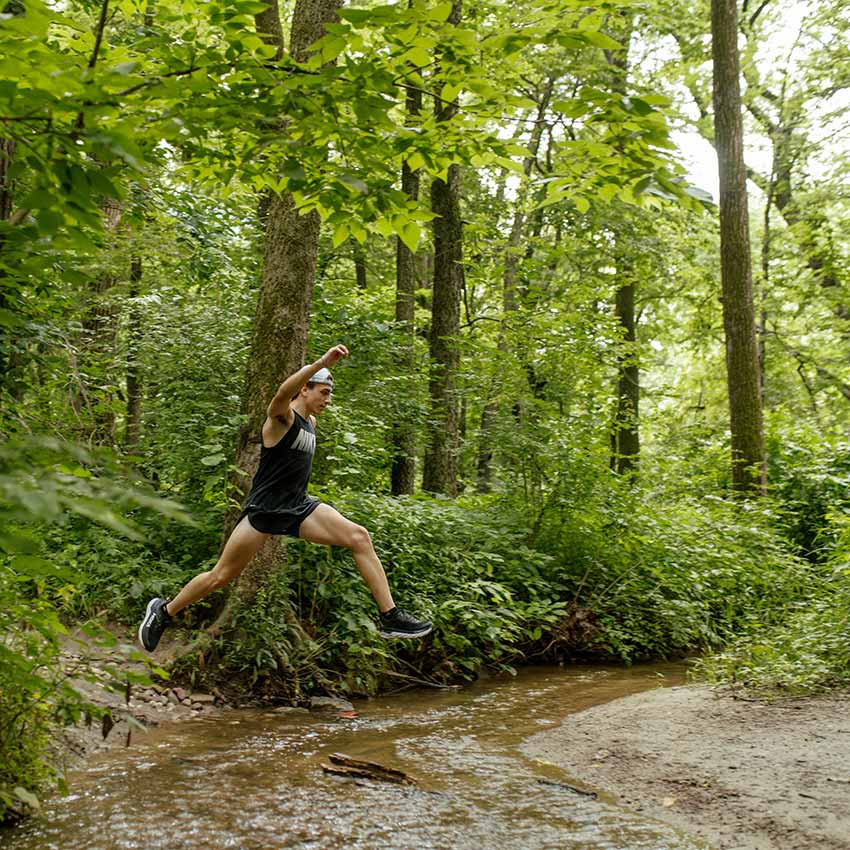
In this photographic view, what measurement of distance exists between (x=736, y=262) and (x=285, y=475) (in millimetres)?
10891

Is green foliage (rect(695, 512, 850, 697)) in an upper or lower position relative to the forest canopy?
lower

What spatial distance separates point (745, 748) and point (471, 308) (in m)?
20.5

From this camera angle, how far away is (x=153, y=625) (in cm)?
659

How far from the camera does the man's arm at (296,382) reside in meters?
5.52

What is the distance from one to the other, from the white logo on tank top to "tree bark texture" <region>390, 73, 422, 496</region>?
205 inches

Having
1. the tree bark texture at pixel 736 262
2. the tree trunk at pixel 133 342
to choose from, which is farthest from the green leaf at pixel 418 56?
the tree bark texture at pixel 736 262

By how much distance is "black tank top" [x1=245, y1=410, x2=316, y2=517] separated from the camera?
6.40 m

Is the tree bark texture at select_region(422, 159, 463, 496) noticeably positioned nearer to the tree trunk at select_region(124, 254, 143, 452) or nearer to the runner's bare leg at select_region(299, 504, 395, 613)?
the tree trunk at select_region(124, 254, 143, 452)

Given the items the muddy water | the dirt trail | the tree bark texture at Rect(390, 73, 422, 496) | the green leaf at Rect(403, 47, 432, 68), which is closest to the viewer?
the green leaf at Rect(403, 47, 432, 68)

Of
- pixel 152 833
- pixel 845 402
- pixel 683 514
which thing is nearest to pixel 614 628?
pixel 683 514

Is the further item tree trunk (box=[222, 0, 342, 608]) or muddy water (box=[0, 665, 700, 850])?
tree trunk (box=[222, 0, 342, 608])

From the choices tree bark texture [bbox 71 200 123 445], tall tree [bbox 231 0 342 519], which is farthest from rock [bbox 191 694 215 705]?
tree bark texture [bbox 71 200 123 445]

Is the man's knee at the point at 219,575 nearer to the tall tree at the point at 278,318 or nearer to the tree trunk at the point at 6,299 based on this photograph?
the tall tree at the point at 278,318

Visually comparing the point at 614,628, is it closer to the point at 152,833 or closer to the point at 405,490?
the point at 405,490
